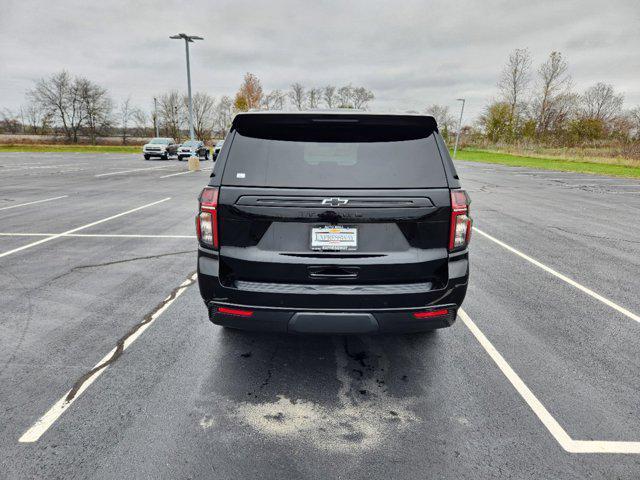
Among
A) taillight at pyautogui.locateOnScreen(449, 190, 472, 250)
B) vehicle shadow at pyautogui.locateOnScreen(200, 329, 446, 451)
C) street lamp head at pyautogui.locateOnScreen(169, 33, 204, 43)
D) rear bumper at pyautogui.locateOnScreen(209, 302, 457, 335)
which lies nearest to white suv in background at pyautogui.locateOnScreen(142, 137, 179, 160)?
street lamp head at pyautogui.locateOnScreen(169, 33, 204, 43)

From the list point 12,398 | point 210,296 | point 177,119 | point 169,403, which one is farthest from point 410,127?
point 177,119

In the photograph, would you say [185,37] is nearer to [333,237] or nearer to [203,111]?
[333,237]

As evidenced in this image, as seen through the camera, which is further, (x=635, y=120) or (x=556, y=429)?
(x=635, y=120)

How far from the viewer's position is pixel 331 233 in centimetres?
272

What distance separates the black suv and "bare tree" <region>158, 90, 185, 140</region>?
82.4m

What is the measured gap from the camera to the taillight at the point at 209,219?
9.11 feet

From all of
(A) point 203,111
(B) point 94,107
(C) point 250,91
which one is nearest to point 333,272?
(C) point 250,91

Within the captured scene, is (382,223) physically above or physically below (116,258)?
above

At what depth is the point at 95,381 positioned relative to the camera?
3.10 m

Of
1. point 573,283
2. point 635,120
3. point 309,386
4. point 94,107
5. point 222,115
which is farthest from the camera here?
point 222,115

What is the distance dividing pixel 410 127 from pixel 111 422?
2883mm

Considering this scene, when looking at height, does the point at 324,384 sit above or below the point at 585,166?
below

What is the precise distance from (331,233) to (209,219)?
2.82 ft

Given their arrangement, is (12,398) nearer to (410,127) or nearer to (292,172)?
(292,172)
